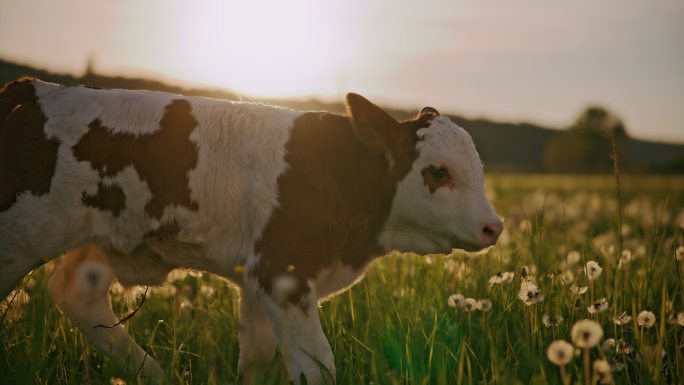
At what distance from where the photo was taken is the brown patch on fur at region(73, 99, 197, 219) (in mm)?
4469

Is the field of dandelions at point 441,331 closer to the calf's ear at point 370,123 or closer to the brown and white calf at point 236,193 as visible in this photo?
the brown and white calf at point 236,193

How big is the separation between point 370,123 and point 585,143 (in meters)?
123

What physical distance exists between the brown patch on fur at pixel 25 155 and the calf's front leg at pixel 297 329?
1.61 metres

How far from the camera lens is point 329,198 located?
4.56 metres

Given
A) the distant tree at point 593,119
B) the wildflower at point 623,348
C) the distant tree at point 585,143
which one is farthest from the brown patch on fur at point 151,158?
the distant tree at point 593,119

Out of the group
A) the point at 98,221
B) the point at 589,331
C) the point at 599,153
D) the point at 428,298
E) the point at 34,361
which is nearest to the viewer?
the point at 589,331

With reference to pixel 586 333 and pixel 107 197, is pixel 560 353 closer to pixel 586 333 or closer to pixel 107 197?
pixel 586 333

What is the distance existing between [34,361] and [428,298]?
10.2 feet

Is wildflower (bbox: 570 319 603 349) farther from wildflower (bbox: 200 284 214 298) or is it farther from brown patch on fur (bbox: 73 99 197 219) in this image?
wildflower (bbox: 200 284 214 298)

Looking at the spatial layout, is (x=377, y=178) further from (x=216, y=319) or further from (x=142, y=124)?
(x=216, y=319)

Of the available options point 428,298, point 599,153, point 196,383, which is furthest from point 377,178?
point 599,153

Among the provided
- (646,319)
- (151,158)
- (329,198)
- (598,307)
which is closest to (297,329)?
(329,198)

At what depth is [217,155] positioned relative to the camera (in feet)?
15.0

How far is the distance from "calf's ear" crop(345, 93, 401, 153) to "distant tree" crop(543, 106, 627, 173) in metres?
113
